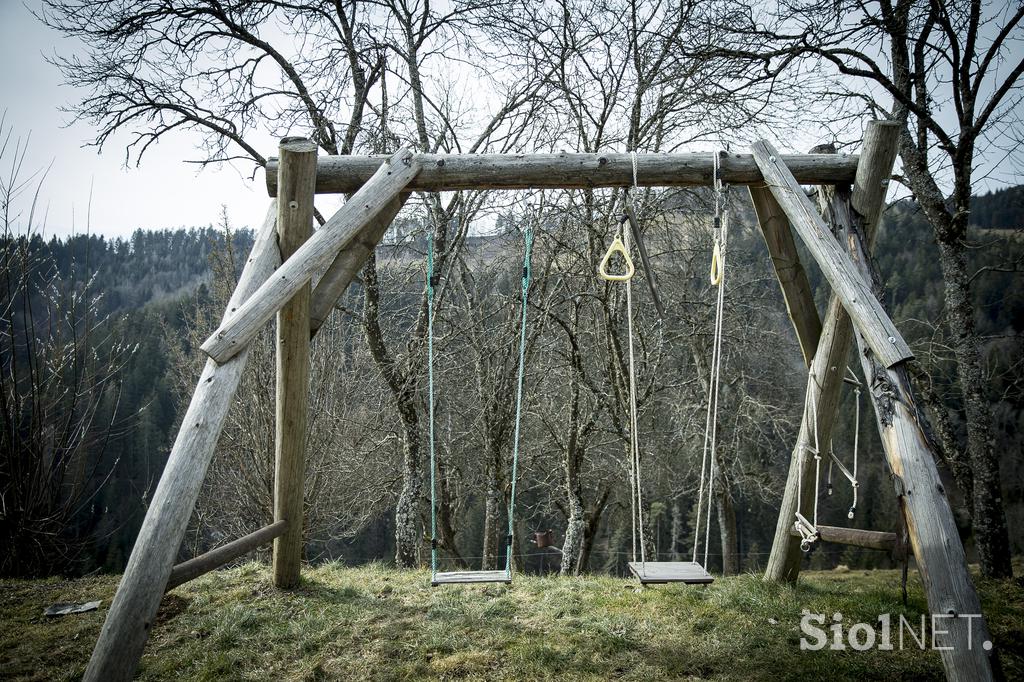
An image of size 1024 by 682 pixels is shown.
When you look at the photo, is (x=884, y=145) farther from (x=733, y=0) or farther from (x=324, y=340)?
(x=324, y=340)

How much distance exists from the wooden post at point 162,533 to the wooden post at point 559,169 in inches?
50.7

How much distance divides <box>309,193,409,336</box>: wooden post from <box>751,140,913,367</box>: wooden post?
2363 mm

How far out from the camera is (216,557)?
3525 mm

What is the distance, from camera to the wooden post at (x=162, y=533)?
8.46ft

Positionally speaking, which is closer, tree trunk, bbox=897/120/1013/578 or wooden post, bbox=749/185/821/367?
wooden post, bbox=749/185/821/367

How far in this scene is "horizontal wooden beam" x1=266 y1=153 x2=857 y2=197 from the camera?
402cm

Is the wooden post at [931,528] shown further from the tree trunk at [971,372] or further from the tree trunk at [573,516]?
the tree trunk at [573,516]

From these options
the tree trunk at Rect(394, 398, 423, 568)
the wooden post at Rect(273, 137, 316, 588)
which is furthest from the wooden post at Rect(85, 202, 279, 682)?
the tree trunk at Rect(394, 398, 423, 568)

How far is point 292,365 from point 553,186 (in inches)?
81.5

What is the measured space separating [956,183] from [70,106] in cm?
902

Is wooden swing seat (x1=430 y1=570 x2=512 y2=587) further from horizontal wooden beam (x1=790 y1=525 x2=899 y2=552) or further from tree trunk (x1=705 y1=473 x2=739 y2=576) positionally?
tree trunk (x1=705 y1=473 x2=739 y2=576)

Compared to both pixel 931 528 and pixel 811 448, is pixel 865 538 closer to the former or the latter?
pixel 931 528

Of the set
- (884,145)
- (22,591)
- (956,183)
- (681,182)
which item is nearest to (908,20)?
(956,183)

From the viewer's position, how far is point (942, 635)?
2.72 meters
